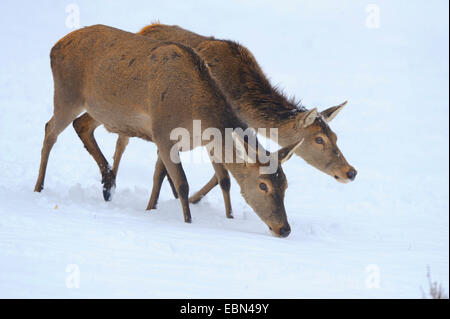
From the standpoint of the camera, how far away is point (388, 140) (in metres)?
18.2

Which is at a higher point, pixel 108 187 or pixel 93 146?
pixel 93 146

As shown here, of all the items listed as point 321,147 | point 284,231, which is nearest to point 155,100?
point 284,231

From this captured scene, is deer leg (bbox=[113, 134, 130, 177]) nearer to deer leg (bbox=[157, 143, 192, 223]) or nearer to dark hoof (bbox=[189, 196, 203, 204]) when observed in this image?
dark hoof (bbox=[189, 196, 203, 204])

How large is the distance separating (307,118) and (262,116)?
66 cm

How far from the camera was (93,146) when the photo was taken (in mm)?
9812

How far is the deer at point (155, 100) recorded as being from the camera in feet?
25.8

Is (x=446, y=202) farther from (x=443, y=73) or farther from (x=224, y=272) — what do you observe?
(x=443, y=73)

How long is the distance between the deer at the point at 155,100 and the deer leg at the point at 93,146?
462 millimetres

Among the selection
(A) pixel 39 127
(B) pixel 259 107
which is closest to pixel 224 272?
(B) pixel 259 107

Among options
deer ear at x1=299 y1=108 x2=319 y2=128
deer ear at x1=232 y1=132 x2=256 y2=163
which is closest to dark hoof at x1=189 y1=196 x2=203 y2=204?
deer ear at x1=299 y1=108 x2=319 y2=128

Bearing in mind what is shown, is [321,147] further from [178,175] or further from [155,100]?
[155,100]

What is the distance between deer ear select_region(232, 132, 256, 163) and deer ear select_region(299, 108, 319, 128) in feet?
4.83
